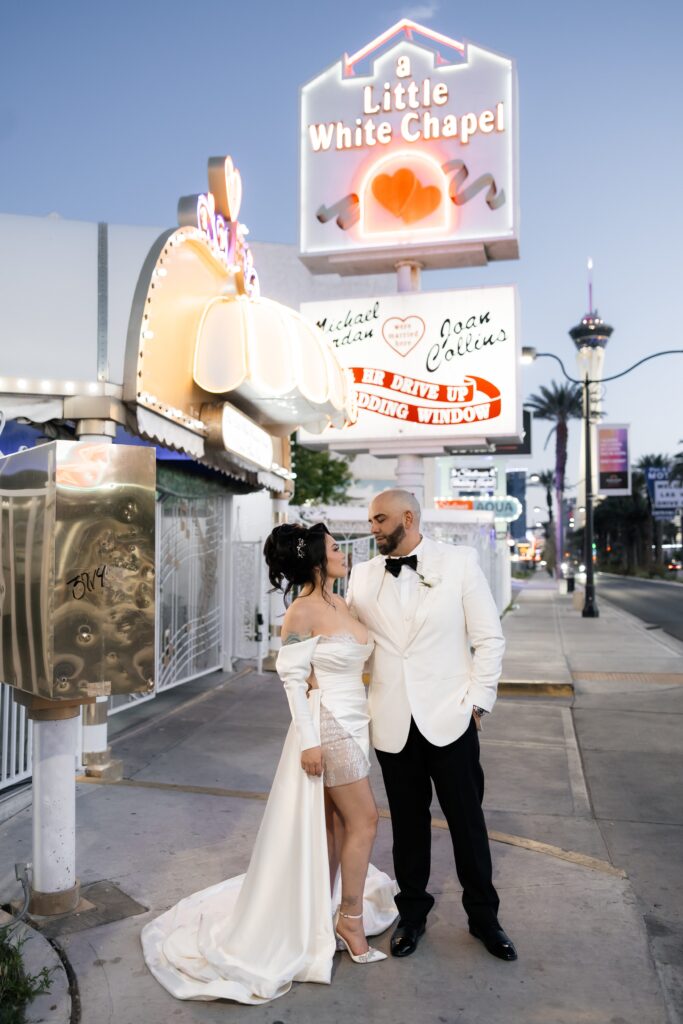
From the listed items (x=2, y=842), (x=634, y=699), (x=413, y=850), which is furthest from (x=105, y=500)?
(x=634, y=699)

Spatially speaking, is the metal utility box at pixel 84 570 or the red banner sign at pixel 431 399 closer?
the metal utility box at pixel 84 570

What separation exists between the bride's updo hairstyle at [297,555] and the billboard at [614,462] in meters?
25.7

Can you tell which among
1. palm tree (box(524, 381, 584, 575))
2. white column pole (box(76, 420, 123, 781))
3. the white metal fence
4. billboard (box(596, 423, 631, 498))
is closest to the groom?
white column pole (box(76, 420, 123, 781))

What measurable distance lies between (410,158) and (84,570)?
13154 mm

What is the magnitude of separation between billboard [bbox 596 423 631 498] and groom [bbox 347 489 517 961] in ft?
83.2

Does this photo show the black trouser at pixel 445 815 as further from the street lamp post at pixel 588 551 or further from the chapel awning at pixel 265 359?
the street lamp post at pixel 588 551

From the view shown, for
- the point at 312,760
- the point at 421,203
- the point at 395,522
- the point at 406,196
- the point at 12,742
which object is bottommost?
the point at 12,742

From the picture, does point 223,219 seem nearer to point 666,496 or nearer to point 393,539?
point 393,539

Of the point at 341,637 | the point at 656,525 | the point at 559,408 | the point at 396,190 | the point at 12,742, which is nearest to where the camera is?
the point at 341,637

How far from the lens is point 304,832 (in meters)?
3.56

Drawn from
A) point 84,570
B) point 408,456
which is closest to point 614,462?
point 408,456

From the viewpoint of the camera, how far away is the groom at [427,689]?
12.3 ft

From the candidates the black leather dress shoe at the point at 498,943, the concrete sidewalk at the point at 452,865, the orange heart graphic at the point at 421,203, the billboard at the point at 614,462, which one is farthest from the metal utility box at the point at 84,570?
the billboard at the point at 614,462

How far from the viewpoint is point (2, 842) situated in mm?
5141
